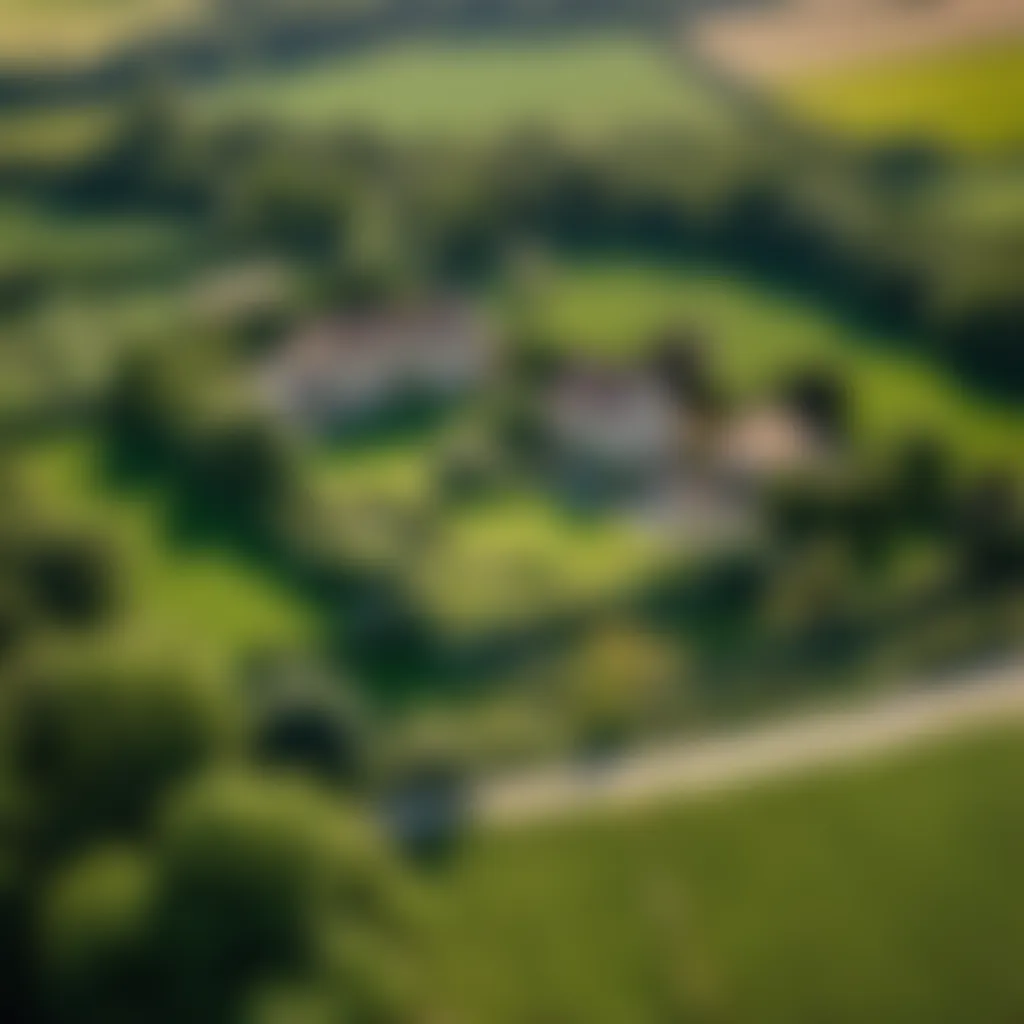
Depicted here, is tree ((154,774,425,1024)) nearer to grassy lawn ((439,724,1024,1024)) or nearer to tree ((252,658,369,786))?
grassy lawn ((439,724,1024,1024))

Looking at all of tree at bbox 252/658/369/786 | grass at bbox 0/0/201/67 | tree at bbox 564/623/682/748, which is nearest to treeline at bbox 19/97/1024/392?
grass at bbox 0/0/201/67

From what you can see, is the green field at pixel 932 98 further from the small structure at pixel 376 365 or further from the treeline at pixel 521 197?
the small structure at pixel 376 365

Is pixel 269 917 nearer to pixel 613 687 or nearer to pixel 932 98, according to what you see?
pixel 613 687

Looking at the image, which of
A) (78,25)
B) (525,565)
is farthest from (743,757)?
(78,25)

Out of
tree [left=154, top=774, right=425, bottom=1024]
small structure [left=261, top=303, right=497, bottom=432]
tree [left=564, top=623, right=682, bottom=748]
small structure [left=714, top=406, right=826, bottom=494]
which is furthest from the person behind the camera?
small structure [left=261, top=303, right=497, bottom=432]

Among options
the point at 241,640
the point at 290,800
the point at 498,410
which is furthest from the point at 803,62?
the point at 290,800

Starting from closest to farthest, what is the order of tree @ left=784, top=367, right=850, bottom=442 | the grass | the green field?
tree @ left=784, top=367, right=850, bottom=442 < the grass < the green field

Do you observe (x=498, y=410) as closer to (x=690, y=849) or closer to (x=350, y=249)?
(x=350, y=249)
